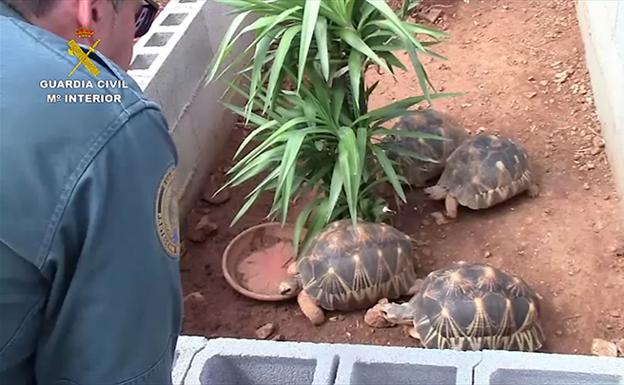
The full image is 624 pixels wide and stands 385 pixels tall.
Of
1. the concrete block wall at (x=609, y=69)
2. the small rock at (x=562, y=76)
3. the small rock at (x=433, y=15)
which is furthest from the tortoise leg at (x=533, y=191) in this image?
the small rock at (x=433, y=15)

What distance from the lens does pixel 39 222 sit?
1.03 meters

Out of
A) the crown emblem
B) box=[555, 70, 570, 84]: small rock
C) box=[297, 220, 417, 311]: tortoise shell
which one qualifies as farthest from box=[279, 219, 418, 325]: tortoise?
the crown emblem

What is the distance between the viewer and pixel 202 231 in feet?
10.1

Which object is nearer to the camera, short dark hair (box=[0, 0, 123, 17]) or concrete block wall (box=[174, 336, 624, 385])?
short dark hair (box=[0, 0, 123, 17])

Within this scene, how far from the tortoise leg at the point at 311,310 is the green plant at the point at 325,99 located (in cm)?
21

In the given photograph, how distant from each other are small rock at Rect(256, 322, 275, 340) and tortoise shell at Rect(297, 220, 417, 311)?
0.53 ft

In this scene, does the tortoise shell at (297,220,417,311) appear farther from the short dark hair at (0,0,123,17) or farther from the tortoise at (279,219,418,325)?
the short dark hair at (0,0,123,17)

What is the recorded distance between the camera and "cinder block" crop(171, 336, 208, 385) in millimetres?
2178

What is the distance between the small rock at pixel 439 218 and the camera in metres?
3.03

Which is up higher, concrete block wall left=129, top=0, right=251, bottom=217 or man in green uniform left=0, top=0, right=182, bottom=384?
man in green uniform left=0, top=0, right=182, bottom=384

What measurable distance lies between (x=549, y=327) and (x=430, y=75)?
4.91ft

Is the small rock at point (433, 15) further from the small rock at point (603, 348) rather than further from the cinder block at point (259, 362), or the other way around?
the cinder block at point (259, 362)

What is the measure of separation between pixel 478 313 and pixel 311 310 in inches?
21.1

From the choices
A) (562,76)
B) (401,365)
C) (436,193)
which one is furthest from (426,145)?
(401,365)
